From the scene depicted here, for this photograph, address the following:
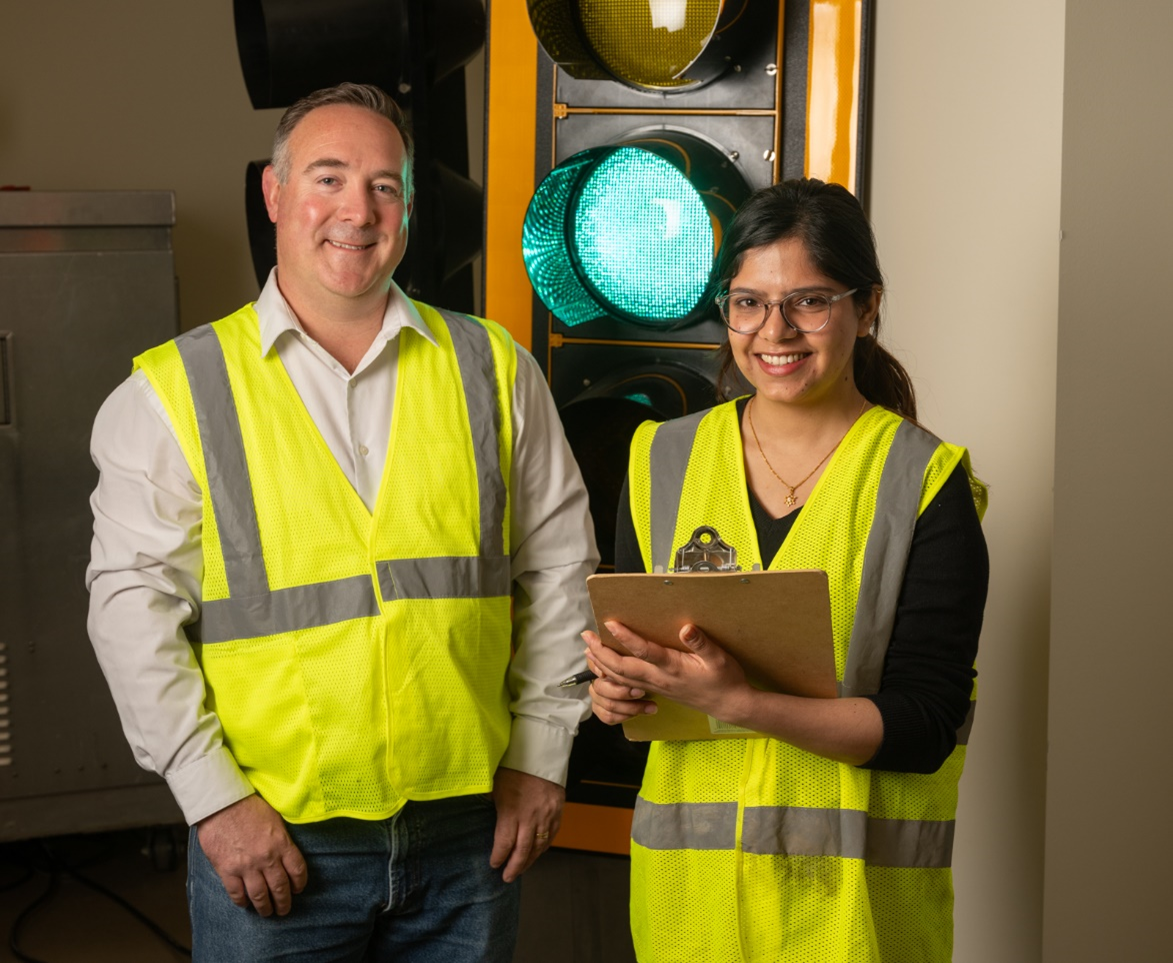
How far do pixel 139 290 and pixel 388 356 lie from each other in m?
1.47

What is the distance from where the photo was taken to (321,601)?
1250mm

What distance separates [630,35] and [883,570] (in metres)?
0.78

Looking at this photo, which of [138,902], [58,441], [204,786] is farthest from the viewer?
[138,902]

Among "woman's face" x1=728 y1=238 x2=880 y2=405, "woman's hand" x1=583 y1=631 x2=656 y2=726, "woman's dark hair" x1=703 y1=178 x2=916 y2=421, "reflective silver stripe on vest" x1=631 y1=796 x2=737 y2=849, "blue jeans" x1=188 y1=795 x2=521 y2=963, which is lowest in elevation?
"blue jeans" x1=188 y1=795 x2=521 y2=963

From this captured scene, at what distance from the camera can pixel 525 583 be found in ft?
4.75

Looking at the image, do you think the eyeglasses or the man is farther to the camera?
the man

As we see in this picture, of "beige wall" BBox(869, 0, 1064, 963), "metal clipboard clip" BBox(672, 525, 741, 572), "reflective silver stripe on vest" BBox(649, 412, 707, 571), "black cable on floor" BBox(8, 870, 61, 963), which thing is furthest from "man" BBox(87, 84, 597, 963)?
"black cable on floor" BBox(8, 870, 61, 963)

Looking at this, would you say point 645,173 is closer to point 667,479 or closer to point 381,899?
point 667,479

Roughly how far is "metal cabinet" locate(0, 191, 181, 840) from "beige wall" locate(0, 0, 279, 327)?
2.29 feet

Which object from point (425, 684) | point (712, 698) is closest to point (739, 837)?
point (712, 698)

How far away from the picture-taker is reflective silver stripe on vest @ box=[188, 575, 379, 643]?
1241mm

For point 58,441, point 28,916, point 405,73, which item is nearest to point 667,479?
point 405,73

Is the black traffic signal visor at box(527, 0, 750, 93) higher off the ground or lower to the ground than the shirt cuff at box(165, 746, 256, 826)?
higher

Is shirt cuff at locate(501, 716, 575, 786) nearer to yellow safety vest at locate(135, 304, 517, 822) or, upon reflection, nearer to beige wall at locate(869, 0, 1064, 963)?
yellow safety vest at locate(135, 304, 517, 822)
